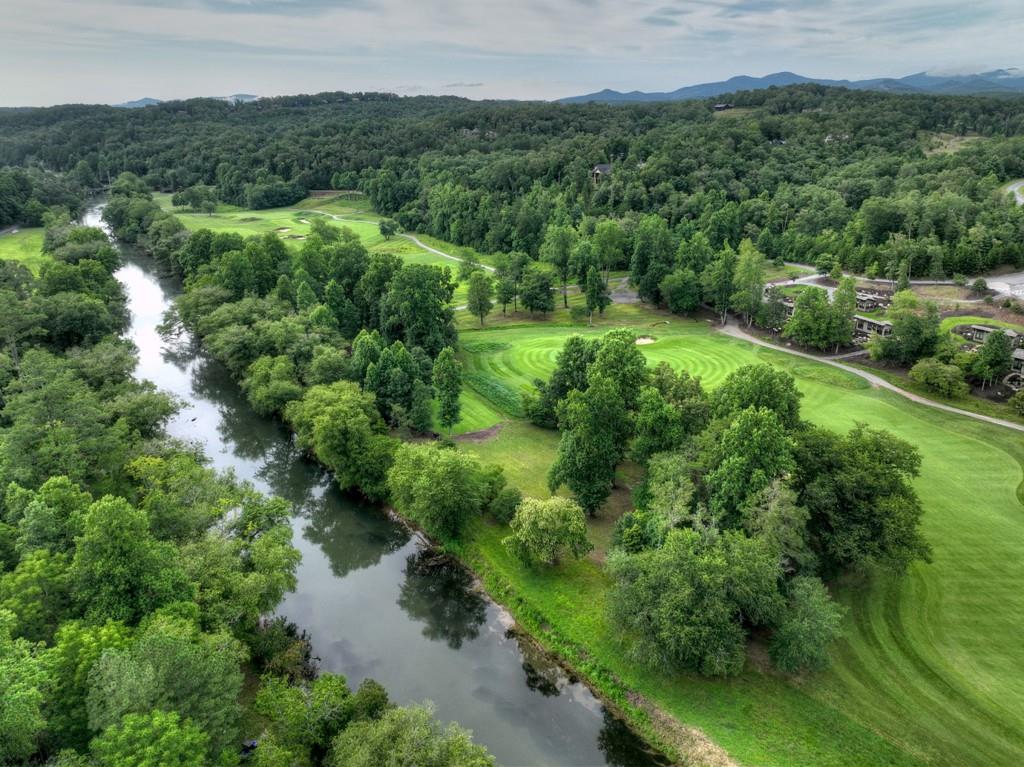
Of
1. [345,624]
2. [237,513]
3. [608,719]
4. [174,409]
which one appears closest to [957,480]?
[608,719]

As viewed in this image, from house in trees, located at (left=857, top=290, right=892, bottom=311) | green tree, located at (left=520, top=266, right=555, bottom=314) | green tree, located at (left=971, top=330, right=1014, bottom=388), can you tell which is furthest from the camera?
green tree, located at (left=520, top=266, right=555, bottom=314)

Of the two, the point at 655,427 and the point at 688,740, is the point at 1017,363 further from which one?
the point at 688,740

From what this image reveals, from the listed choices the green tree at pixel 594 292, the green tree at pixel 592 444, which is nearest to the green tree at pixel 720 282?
the green tree at pixel 594 292

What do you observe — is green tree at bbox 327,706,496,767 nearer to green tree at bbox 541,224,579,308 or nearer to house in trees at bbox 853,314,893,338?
house in trees at bbox 853,314,893,338

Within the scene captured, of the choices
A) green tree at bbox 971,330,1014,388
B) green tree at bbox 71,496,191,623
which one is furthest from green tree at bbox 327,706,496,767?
green tree at bbox 971,330,1014,388

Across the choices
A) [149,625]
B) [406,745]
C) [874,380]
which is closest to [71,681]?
[149,625]

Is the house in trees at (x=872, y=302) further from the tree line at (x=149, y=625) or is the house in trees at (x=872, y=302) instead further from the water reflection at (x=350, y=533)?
the tree line at (x=149, y=625)

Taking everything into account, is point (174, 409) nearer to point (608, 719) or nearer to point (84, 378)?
point (84, 378)
